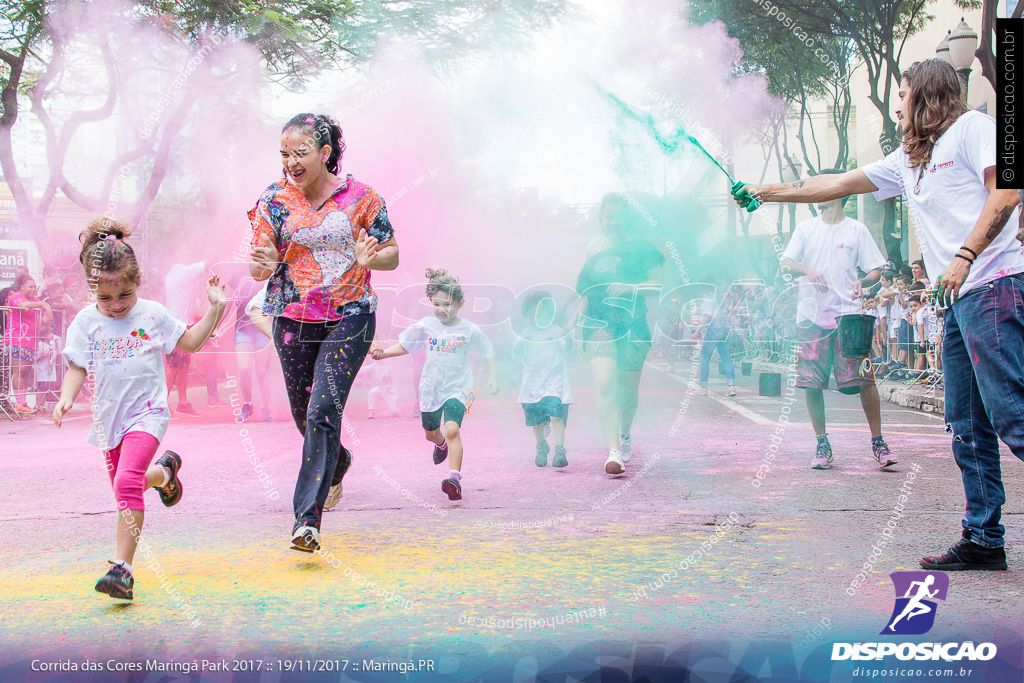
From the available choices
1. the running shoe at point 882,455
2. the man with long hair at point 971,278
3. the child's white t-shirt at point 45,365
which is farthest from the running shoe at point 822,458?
the child's white t-shirt at point 45,365

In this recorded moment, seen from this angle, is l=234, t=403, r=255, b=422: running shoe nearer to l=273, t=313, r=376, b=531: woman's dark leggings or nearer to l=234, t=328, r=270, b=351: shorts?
l=234, t=328, r=270, b=351: shorts

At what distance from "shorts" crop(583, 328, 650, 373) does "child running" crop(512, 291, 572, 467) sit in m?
0.30

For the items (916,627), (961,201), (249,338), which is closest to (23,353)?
(249,338)

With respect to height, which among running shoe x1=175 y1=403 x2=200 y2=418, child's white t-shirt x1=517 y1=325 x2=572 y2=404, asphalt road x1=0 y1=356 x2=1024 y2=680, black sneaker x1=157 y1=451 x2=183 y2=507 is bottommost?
running shoe x1=175 y1=403 x2=200 y2=418

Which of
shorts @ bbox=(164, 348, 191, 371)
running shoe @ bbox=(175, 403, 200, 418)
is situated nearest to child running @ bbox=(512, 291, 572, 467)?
shorts @ bbox=(164, 348, 191, 371)

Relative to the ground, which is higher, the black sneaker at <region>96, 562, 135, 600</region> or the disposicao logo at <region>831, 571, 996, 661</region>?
the disposicao logo at <region>831, 571, 996, 661</region>

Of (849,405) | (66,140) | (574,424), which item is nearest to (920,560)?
(574,424)

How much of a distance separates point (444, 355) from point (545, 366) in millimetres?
1093

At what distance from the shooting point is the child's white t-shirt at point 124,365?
328 cm

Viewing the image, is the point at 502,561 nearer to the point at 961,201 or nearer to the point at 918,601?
the point at 918,601

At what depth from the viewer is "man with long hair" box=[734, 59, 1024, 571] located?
10.3ft

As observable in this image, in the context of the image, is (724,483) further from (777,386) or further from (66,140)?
(66,140)

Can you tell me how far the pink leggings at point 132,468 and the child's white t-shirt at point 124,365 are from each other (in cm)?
4

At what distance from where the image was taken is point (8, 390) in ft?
33.5
